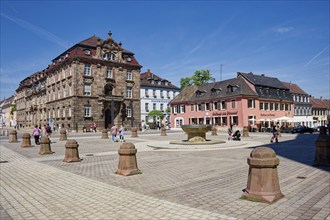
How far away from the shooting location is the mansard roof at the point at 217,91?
50.0 metres

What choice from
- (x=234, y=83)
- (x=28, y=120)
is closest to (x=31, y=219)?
(x=234, y=83)

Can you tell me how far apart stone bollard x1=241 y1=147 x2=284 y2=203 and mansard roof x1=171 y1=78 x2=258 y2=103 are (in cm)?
4348

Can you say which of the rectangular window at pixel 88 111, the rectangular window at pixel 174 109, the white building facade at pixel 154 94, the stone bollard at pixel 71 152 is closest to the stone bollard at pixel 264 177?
the stone bollard at pixel 71 152

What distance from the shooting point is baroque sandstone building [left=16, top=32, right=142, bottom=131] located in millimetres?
48344

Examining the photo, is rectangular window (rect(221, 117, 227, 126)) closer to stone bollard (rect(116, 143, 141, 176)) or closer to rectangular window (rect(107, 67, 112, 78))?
rectangular window (rect(107, 67, 112, 78))

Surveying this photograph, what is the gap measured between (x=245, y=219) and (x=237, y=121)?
1777 inches

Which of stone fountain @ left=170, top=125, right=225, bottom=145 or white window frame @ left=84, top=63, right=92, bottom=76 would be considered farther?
white window frame @ left=84, top=63, right=92, bottom=76

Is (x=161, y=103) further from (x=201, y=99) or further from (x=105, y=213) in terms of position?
(x=105, y=213)

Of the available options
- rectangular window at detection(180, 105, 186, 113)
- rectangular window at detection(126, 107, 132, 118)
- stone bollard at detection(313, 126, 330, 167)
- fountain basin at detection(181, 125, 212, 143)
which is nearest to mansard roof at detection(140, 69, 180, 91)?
rectangular window at detection(180, 105, 186, 113)

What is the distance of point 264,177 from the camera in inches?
236

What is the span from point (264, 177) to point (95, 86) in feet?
153

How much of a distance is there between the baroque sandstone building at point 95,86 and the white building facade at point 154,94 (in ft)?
43.9

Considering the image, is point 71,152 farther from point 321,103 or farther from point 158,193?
point 321,103

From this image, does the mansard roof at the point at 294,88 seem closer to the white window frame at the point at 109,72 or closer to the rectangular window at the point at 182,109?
the rectangular window at the point at 182,109
